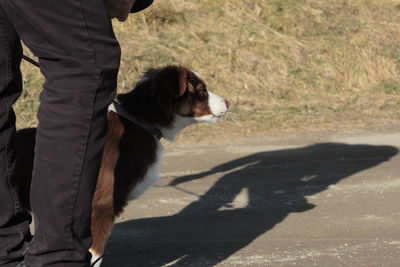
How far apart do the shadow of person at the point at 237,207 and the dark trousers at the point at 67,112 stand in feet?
6.33

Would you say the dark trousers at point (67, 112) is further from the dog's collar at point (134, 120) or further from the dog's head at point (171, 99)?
the dog's head at point (171, 99)

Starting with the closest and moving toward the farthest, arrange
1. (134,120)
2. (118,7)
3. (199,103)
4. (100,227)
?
(118,7) → (100,227) → (134,120) → (199,103)

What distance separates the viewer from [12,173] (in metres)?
3.31

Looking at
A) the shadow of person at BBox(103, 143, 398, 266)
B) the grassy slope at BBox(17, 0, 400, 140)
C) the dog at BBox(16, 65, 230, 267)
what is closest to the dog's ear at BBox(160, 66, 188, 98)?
the dog at BBox(16, 65, 230, 267)

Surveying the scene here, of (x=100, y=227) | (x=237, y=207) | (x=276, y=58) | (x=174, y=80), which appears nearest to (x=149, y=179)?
(x=100, y=227)

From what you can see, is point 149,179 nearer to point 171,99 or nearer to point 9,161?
point 171,99

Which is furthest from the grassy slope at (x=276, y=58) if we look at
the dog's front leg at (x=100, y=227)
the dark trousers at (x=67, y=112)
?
the dark trousers at (x=67, y=112)

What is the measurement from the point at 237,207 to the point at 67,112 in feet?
12.1

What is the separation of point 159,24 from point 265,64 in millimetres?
2352

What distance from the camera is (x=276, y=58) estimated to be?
1314 cm

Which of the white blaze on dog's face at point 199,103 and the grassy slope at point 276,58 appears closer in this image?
the white blaze on dog's face at point 199,103

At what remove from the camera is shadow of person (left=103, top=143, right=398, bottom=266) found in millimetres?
4828

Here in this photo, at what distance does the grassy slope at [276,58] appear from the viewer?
10531 mm

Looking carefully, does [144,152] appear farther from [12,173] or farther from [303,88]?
[303,88]
